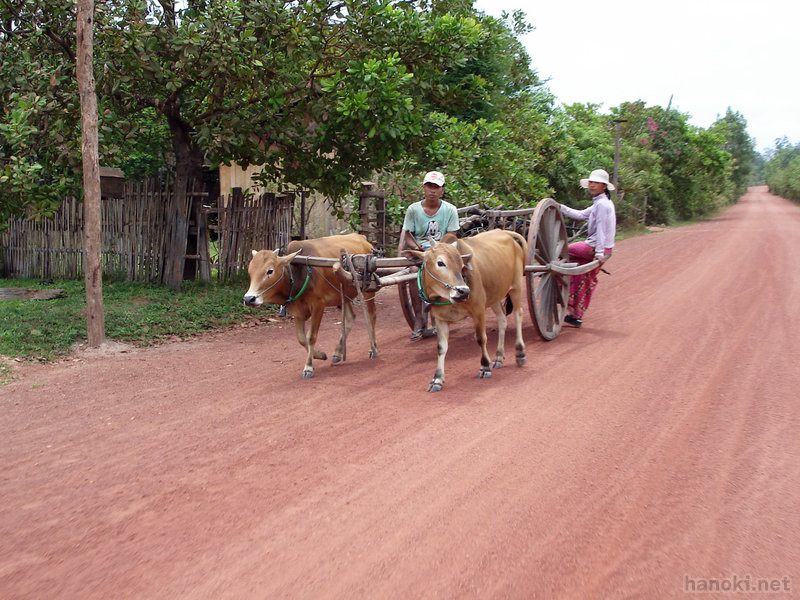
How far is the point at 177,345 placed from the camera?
30.6 ft

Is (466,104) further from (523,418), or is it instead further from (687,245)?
(687,245)

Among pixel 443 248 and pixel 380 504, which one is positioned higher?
pixel 443 248

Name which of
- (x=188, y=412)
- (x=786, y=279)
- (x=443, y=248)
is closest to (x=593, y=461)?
(x=443, y=248)

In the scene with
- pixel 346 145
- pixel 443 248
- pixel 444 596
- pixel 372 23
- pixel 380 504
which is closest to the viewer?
pixel 444 596

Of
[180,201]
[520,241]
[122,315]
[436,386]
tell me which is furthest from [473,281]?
[180,201]

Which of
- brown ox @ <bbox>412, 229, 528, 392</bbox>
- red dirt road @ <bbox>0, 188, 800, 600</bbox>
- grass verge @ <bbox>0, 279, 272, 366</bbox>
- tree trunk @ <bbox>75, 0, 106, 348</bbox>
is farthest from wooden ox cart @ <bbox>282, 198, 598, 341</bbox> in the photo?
tree trunk @ <bbox>75, 0, 106, 348</bbox>

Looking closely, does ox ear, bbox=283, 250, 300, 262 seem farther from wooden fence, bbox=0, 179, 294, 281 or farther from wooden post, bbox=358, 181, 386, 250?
wooden post, bbox=358, 181, 386, 250

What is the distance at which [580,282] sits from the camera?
31.9 feet

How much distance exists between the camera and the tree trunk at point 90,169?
8648mm

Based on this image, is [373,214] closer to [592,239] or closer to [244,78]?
[244,78]

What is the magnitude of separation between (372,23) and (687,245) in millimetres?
15356

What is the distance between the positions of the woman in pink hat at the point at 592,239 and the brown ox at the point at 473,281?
1380mm

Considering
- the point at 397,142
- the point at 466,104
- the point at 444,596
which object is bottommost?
the point at 444,596

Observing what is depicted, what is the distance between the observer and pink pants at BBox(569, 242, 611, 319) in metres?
9.62
